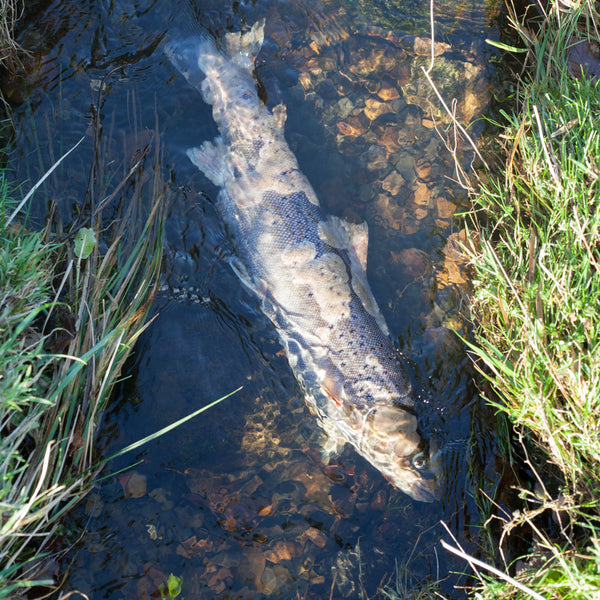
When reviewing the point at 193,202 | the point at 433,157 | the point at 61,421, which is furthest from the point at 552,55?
the point at 61,421

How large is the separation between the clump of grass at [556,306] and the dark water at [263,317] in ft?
1.98

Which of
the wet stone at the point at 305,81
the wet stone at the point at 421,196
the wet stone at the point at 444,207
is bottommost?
the wet stone at the point at 444,207

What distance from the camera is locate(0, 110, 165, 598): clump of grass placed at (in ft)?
9.57

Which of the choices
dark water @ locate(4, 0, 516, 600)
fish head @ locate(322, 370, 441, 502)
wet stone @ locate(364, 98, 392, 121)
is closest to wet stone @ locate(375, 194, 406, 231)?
dark water @ locate(4, 0, 516, 600)

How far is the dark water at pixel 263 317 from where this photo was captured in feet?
13.0

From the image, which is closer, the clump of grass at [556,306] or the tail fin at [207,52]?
the clump of grass at [556,306]

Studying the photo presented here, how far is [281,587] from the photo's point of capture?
12.8 ft

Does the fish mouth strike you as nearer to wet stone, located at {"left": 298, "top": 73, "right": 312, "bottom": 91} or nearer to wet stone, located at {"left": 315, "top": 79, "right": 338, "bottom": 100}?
wet stone, located at {"left": 315, "top": 79, "right": 338, "bottom": 100}

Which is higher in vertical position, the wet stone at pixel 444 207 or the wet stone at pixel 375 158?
the wet stone at pixel 375 158

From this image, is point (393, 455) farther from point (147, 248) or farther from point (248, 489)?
point (147, 248)

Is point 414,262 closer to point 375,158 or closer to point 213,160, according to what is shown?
point 375,158

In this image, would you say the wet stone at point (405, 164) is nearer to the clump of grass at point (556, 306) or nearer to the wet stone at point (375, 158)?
the wet stone at point (375, 158)

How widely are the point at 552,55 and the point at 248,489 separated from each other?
4.55m

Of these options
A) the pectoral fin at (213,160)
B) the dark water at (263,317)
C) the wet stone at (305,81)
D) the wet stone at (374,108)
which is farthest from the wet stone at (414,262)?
the wet stone at (305,81)
